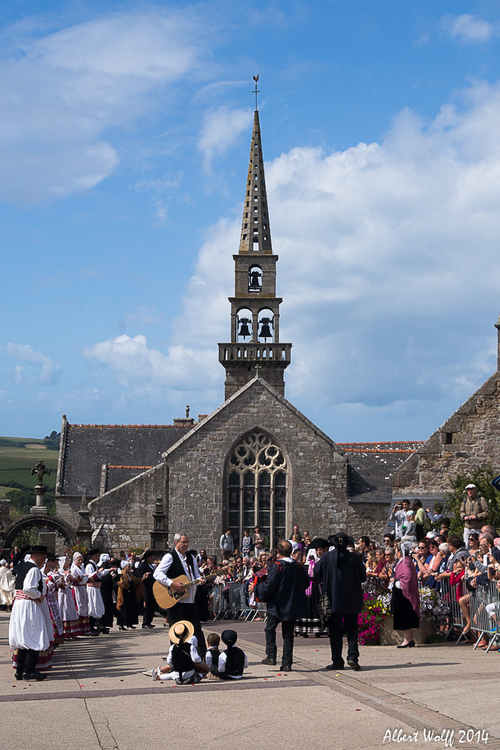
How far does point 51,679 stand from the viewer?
1112cm

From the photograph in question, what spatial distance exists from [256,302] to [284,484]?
9.81 metres

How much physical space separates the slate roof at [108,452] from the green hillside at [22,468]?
3456cm

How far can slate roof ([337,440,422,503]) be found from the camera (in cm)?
3212

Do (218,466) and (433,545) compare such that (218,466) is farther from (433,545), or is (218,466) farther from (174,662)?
(174,662)

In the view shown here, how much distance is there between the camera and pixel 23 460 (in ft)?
456

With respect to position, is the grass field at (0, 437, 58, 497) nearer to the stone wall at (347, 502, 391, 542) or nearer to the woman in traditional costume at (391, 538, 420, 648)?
the stone wall at (347, 502, 391, 542)

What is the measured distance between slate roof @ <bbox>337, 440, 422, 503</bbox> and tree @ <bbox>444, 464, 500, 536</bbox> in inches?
417

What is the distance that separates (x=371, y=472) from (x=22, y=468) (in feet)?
336

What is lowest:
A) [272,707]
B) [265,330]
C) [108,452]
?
[272,707]

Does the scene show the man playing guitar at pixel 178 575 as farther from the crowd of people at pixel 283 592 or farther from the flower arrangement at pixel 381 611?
the flower arrangement at pixel 381 611

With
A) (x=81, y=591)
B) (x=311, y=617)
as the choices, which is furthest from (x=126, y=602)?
(x=311, y=617)

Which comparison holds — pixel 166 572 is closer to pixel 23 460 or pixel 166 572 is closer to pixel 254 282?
pixel 254 282

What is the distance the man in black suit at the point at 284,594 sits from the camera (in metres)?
11.2

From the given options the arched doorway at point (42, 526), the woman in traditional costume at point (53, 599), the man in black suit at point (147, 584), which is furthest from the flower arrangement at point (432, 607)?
the arched doorway at point (42, 526)
